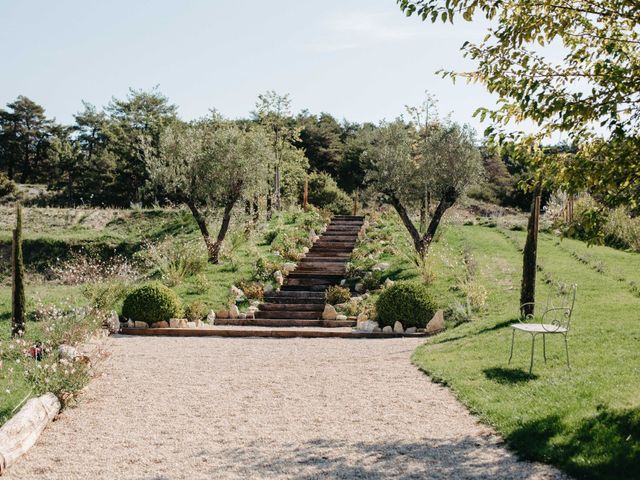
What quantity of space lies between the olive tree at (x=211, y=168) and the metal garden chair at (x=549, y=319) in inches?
399

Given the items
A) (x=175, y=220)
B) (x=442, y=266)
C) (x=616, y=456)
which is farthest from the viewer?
(x=175, y=220)

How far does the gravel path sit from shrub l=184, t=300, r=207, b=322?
425cm

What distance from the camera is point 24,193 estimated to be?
140 feet

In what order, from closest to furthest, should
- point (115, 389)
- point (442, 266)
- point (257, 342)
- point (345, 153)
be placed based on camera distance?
point (115, 389) → point (257, 342) → point (442, 266) → point (345, 153)

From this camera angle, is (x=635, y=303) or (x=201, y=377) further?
(x=635, y=303)

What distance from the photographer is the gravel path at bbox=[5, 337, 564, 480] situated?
18.9 ft

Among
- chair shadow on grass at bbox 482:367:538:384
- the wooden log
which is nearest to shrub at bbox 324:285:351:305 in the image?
chair shadow on grass at bbox 482:367:538:384

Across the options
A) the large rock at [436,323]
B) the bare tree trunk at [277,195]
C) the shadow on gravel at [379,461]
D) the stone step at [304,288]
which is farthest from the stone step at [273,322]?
the bare tree trunk at [277,195]

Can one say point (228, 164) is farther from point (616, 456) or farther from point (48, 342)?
point (616, 456)

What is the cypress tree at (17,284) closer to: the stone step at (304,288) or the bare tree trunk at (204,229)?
the stone step at (304,288)

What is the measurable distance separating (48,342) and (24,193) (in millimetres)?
36733

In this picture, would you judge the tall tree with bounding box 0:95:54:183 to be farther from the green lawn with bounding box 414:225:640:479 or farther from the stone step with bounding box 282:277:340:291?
the green lawn with bounding box 414:225:640:479

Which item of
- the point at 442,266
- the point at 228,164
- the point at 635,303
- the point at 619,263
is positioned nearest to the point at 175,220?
the point at 228,164

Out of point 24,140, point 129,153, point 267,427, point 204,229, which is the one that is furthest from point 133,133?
point 267,427
